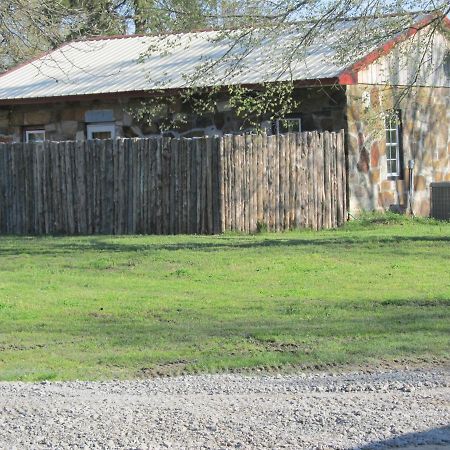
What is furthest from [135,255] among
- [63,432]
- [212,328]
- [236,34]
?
[63,432]

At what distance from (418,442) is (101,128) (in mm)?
19977

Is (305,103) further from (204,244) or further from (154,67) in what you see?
(204,244)

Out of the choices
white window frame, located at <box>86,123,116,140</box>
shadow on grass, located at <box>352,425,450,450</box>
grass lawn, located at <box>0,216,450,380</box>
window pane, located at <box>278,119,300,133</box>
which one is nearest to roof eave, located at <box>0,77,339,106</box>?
white window frame, located at <box>86,123,116,140</box>

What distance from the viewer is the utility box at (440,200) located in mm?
25078

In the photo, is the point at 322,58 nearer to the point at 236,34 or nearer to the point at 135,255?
the point at 236,34

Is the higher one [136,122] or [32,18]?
[32,18]

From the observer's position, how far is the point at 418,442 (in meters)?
6.80

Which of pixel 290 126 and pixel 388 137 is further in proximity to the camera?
pixel 388 137

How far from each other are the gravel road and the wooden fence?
1250 cm

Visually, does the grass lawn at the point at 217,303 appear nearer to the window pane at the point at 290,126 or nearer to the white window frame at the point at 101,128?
the window pane at the point at 290,126

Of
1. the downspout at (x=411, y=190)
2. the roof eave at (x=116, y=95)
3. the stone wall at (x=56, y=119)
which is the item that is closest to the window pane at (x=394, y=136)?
the downspout at (x=411, y=190)

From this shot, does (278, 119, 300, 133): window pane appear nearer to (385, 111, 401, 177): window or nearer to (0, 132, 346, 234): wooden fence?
(0, 132, 346, 234): wooden fence

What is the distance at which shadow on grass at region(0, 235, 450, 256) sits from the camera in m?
18.6

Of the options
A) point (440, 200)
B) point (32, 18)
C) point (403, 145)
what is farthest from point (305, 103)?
point (32, 18)
